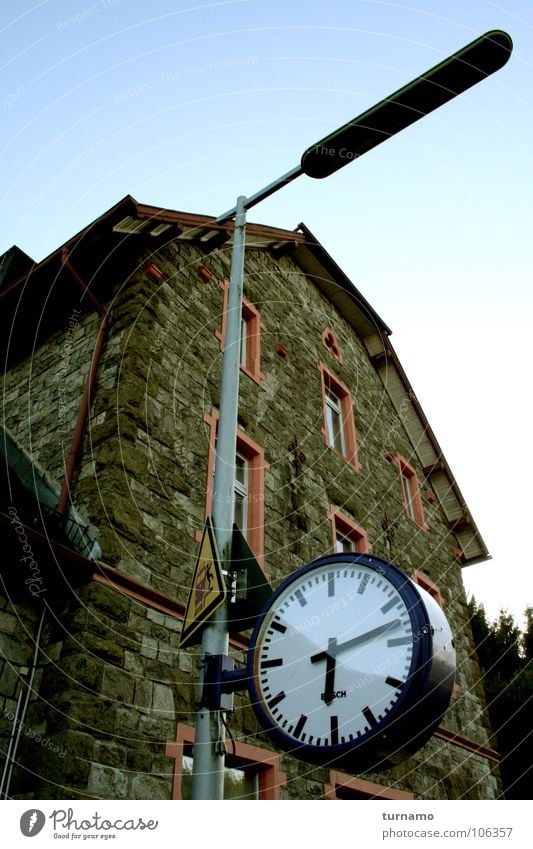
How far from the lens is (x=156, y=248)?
834 cm

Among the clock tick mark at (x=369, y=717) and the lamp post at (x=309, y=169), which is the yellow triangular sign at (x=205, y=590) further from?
the clock tick mark at (x=369, y=717)

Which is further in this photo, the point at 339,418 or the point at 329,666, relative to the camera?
the point at 339,418

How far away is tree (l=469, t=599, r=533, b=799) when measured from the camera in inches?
725

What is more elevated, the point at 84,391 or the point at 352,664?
the point at 84,391

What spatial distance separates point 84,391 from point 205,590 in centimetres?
420

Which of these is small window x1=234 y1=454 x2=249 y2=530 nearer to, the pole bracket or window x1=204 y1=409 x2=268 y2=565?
window x1=204 y1=409 x2=268 y2=565

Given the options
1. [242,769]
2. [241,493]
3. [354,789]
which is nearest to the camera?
[242,769]

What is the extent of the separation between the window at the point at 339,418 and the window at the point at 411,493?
6.21ft

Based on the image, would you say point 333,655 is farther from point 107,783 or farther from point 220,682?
point 107,783

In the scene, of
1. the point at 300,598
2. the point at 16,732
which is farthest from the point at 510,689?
the point at 300,598

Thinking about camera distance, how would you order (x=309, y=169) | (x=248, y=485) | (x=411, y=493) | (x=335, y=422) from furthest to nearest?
(x=411, y=493)
(x=335, y=422)
(x=248, y=485)
(x=309, y=169)

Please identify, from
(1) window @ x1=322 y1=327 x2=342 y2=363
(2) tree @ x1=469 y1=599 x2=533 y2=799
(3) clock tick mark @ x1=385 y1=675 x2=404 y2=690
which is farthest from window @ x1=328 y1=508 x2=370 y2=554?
(2) tree @ x1=469 y1=599 x2=533 y2=799

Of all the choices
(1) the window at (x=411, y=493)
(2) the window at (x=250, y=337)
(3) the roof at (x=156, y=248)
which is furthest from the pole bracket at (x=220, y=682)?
(1) the window at (x=411, y=493)

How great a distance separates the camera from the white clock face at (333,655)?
281cm
